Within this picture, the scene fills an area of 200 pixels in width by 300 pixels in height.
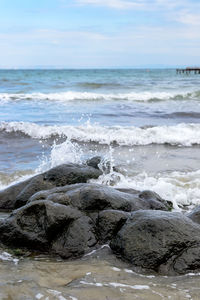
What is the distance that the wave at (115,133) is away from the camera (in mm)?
10859

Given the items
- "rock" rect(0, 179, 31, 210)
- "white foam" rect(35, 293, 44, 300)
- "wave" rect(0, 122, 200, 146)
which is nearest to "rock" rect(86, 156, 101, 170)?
"rock" rect(0, 179, 31, 210)

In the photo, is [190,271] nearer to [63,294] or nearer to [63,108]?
[63,294]

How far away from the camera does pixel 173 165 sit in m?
8.19

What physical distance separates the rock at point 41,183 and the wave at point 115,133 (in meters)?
4.81

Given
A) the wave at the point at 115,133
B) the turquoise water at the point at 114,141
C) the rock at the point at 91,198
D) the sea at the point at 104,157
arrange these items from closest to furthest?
the sea at the point at 104,157 → the rock at the point at 91,198 → the turquoise water at the point at 114,141 → the wave at the point at 115,133

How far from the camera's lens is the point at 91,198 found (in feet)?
14.6

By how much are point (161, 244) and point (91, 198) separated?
1052 mm

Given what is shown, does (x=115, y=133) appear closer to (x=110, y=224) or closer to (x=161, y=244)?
(x=110, y=224)

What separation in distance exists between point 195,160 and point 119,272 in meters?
5.46

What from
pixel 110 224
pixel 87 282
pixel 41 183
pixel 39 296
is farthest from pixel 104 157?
pixel 39 296

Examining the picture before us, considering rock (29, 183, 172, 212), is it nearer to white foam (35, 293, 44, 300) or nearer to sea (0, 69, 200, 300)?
sea (0, 69, 200, 300)

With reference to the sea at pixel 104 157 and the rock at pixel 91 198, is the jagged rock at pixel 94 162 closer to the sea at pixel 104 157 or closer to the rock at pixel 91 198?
the sea at pixel 104 157

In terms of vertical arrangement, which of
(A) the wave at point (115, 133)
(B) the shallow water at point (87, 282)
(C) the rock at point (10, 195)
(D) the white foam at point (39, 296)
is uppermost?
(A) the wave at point (115, 133)

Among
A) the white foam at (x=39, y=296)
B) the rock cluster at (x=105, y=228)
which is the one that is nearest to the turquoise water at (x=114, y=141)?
the rock cluster at (x=105, y=228)
